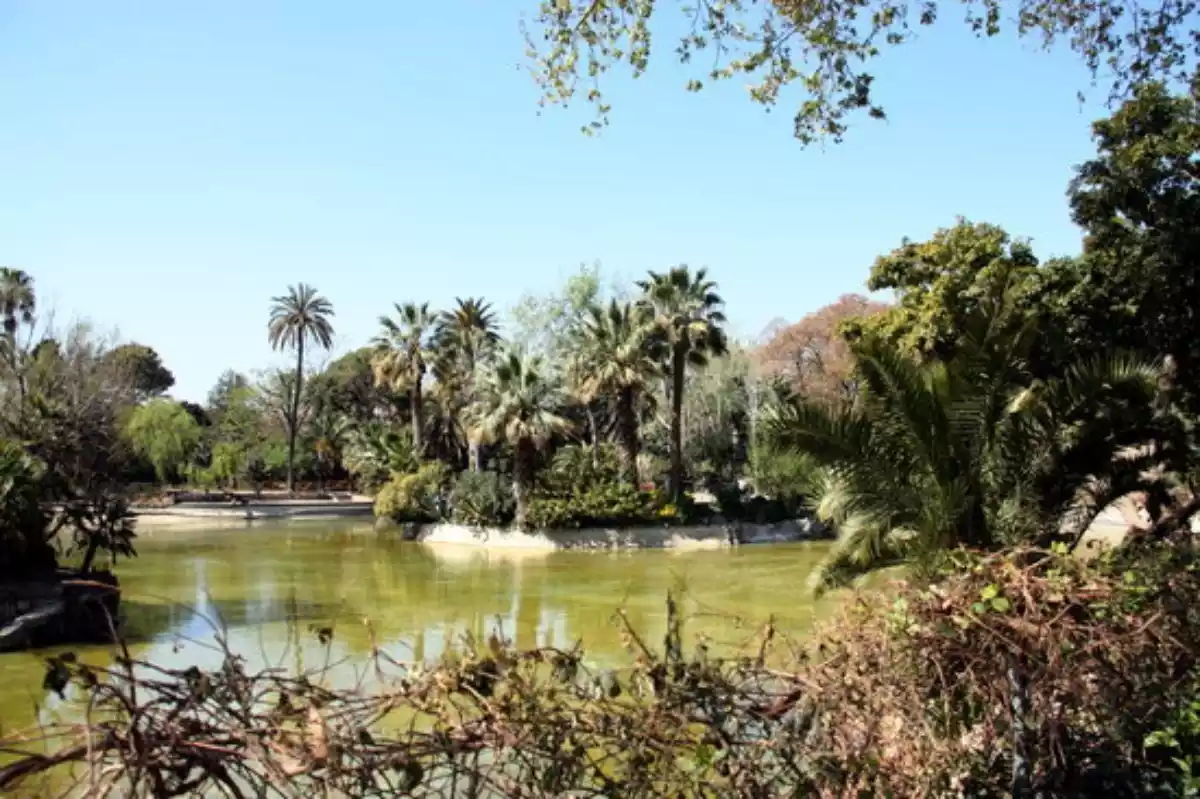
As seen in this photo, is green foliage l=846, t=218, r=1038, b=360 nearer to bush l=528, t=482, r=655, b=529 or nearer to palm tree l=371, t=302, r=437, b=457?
bush l=528, t=482, r=655, b=529

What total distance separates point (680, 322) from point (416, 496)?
1184cm

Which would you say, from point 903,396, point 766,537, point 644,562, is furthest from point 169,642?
point 766,537

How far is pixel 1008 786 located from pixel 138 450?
57087 millimetres

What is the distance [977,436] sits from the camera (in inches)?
408

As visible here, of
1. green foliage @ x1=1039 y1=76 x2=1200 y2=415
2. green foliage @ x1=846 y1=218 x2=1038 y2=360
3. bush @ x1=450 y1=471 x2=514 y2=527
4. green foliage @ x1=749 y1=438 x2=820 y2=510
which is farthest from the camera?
bush @ x1=450 y1=471 x2=514 y2=527

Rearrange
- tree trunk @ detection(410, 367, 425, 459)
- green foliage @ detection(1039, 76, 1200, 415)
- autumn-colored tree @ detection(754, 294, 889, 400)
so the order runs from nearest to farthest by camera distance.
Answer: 1. green foliage @ detection(1039, 76, 1200, 415)
2. tree trunk @ detection(410, 367, 425, 459)
3. autumn-colored tree @ detection(754, 294, 889, 400)

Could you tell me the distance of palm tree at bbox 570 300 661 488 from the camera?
35406 mm

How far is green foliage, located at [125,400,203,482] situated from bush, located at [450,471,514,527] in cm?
2436

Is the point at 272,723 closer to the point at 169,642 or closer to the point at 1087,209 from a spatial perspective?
the point at 169,642

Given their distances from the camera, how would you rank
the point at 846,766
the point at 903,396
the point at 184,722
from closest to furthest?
the point at 184,722 < the point at 846,766 < the point at 903,396

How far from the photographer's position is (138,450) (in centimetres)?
5516

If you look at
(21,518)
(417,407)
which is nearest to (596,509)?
(417,407)

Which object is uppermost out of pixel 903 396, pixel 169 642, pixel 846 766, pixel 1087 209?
pixel 1087 209

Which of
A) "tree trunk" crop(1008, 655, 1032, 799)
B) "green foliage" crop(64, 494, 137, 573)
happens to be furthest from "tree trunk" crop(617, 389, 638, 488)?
"tree trunk" crop(1008, 655, 1032, 799)
